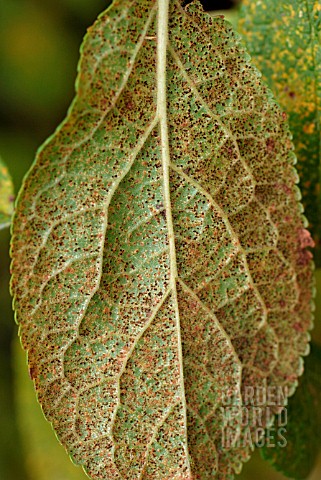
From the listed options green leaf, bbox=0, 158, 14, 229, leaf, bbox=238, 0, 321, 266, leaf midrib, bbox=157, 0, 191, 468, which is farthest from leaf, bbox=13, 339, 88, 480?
leaf, bbox=238, 0, 321, 266

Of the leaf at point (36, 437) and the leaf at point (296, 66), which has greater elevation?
the leaf at point (296, 66)

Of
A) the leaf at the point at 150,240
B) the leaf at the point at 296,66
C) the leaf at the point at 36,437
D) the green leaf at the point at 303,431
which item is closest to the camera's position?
the leaf at the point at 150,240

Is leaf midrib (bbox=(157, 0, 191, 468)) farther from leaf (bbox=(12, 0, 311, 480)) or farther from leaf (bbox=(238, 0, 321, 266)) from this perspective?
leaf (bbox=(238, 0, 321, 266))

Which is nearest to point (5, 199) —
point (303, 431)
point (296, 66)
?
point (296, 66)

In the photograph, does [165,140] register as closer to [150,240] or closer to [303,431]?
[150,240]

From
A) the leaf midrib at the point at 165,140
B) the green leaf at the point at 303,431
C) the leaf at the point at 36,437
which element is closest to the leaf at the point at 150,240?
the leaf midrib at the point at 165,140

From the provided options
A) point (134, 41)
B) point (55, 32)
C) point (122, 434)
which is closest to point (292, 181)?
point (134, 41)

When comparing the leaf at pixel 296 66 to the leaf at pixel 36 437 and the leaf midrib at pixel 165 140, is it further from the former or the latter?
the leaf at pixel 36 437

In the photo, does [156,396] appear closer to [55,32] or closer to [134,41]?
[134,41]
